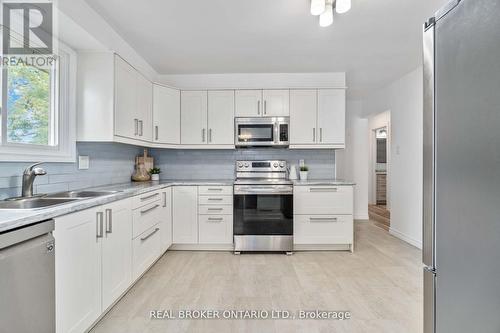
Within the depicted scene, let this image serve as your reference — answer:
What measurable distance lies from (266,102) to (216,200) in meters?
1.51

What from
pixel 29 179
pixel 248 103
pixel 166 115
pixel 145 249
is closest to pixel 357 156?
pixel 248 103

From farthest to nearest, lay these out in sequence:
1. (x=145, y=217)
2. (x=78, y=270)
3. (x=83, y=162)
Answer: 1. (x=145, y=217)
2. (x=83, y=162)
3. (x=78, y=270)

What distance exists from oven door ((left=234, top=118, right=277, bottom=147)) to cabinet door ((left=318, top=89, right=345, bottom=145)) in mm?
681

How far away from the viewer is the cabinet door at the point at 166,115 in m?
3.44

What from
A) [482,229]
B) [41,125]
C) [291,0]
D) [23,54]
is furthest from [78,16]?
[482,229]

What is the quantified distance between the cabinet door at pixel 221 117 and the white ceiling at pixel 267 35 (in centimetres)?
38

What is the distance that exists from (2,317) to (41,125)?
1.59 m

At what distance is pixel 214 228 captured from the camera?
337 centimetres

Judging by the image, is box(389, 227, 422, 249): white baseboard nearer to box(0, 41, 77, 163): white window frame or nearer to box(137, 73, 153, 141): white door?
box(137, 73, 153, 141): white door

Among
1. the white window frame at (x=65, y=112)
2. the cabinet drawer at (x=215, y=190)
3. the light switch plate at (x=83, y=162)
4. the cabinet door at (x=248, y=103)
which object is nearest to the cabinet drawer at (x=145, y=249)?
the cabinet drawer at (x=215, y=190)

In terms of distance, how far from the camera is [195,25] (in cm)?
246

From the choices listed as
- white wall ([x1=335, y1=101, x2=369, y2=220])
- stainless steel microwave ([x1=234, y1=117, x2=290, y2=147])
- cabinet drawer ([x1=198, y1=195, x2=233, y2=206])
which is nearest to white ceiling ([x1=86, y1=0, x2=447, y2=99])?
stainless steel microwave ([x1=234, y1=117, x2=290, y2=147])

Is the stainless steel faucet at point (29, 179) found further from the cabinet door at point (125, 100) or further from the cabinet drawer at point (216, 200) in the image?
the cabinet drawer at point (216, 200)

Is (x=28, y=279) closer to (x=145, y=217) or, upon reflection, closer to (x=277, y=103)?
(x=145, y=217)
